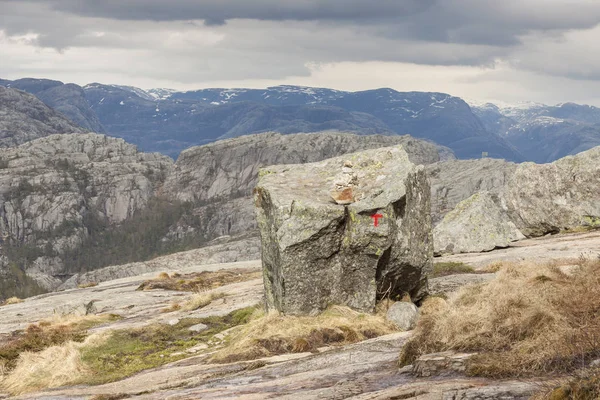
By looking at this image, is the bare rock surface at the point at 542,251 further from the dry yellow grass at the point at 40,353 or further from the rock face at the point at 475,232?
the dry yellow grass at the point at 40,353

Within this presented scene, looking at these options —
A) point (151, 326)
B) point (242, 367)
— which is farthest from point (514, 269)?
point (151, 326)

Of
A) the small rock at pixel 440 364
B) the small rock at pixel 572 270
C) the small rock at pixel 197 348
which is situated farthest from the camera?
the small rock at pixel 197 348

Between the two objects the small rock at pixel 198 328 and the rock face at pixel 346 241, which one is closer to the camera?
the rock face at pixel 346 241

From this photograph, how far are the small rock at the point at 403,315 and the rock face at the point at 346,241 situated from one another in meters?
1.48

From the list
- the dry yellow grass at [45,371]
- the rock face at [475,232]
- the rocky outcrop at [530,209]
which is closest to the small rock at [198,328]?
the dry yellow grass at [45,371]

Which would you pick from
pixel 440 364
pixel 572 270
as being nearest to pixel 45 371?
pixel 440 364

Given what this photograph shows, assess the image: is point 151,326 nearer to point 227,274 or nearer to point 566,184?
point 227,274

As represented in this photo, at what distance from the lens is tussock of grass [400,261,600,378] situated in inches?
447

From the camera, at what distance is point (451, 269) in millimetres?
35719

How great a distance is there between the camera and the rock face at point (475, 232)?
143 ft

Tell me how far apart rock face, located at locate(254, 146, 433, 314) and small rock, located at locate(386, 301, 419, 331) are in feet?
4.86

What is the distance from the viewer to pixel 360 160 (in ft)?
99.9

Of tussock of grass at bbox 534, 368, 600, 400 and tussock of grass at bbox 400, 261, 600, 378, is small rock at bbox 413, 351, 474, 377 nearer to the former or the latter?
tussock of grass at bbox 400, 261, 600, 378

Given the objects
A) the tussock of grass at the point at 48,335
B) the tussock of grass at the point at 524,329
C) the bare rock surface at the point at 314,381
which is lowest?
the tussock of grass at the point at 48,335
